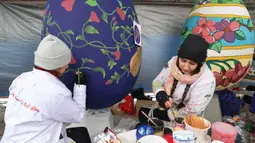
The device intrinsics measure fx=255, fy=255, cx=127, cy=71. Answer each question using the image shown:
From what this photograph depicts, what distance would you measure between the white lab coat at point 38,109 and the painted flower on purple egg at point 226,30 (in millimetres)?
1341

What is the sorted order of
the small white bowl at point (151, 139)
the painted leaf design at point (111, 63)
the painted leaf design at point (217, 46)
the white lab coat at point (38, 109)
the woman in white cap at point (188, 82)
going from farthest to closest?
the painted leaf design at point (217, 46), the painted leaf design at point (111, 63), the woman in white cap at point (188, 82), the white lab coat at point (38, 109), the small white bowl at point (151, 139)

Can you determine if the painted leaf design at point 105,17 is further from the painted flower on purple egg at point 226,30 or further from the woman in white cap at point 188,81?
the painted flower on purple egg at point 226,30

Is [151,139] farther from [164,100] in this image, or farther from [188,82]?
[188,82]

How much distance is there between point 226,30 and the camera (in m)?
2.06

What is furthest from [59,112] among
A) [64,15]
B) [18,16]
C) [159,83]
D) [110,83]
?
[18,16]

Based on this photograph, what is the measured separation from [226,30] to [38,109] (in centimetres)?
159

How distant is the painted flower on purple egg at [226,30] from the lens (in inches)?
80.6

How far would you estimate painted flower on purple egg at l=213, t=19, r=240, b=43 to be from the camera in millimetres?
2047

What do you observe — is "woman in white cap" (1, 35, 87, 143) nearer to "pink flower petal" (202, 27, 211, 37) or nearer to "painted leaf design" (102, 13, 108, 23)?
"painted leaf design" (102, 13, 108, 23)

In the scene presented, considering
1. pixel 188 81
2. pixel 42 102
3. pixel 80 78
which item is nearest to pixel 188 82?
pixel 188 81

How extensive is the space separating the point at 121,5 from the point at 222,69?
1.04 meters

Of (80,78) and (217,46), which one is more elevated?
(217,46)

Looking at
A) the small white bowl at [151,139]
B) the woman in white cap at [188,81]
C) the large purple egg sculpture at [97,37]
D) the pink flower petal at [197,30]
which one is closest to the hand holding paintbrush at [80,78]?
the large purple egg sculpture at [97,37]

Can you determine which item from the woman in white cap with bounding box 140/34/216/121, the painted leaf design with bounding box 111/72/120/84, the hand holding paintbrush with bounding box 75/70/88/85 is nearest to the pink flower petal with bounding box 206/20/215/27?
the woman in white cap with bounding box 140/34/216/121
